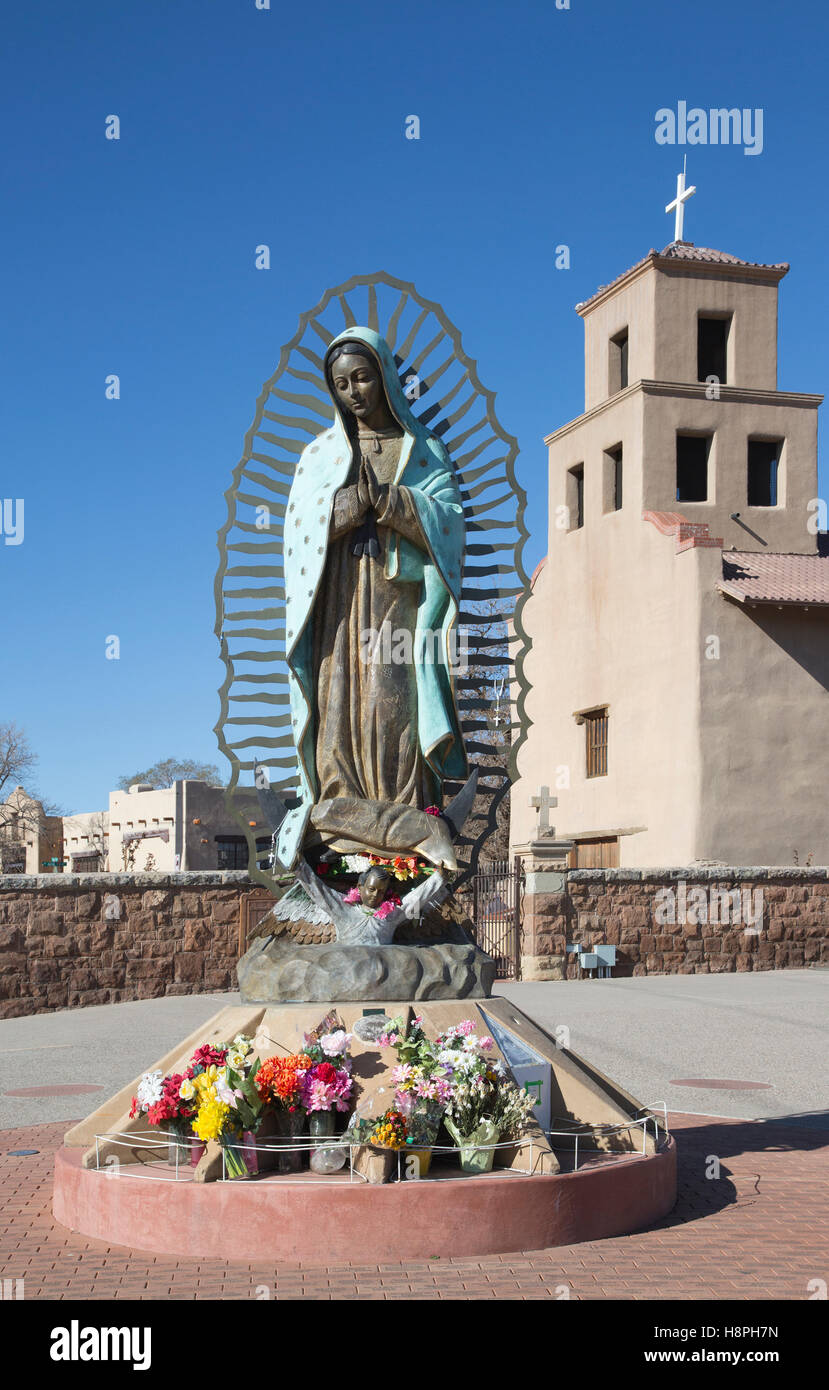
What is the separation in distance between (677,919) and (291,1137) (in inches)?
616

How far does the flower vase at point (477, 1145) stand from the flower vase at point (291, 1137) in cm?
74

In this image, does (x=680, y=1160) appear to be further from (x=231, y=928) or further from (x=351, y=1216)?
(x=231, y=928)

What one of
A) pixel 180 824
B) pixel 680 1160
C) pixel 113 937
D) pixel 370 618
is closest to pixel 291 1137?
pixel 680 1160

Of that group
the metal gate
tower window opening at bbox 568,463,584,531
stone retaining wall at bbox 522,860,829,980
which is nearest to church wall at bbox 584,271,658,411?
tower window opening at bbox 568,463,584,531

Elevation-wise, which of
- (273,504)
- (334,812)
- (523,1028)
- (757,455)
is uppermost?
(757,455)

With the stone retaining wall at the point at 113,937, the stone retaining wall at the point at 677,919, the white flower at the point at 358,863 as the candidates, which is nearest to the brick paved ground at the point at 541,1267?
the white flower at the point at 358,863

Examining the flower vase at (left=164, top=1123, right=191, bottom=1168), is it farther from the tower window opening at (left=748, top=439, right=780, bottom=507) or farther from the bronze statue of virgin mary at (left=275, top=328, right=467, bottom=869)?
the tower window opening at (left=748, top=439, right=780, bottom=507)

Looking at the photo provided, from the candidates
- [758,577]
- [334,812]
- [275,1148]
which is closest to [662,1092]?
[334,812]

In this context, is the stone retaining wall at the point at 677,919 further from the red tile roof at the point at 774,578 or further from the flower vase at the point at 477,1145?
the flower vase at the point at 477,1145

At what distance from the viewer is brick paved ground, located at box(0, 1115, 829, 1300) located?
5.77 m

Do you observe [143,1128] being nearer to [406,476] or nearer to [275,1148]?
[275,1148]

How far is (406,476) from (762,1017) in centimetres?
980

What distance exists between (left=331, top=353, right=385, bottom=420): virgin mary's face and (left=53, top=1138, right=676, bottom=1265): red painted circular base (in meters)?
4.59

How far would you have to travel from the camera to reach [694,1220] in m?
7.16
